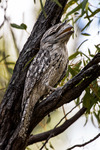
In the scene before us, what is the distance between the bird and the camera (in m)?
1.99

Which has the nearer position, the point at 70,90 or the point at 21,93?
the point at 70,90

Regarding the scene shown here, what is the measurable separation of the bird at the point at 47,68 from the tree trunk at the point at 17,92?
0.08m

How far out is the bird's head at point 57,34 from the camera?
2.12 m

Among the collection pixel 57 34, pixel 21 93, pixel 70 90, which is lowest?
pixel 21 93

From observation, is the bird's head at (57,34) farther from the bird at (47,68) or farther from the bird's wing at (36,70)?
the bird's wing at (36,70)

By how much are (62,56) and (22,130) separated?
0.61 meters

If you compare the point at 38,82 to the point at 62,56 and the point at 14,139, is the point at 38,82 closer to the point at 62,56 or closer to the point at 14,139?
the point at 62,56

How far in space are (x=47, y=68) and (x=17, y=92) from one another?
0.93ft

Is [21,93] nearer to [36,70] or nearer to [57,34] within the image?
[36,70]

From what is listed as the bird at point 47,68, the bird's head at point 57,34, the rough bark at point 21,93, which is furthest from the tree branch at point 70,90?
the bird's head at point 57,34

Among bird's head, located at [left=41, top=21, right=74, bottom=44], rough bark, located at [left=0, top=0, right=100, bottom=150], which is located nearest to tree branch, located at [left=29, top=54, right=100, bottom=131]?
rough bark, located at [left=0, top=0, right=100, bottom=150]

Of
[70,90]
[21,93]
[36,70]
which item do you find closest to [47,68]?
[36,70]

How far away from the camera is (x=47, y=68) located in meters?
2.02

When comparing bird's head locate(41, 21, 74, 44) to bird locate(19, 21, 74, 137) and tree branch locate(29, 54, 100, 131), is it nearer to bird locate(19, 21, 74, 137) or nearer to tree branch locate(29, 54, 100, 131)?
bird locate(19, 21, 74, 137)
